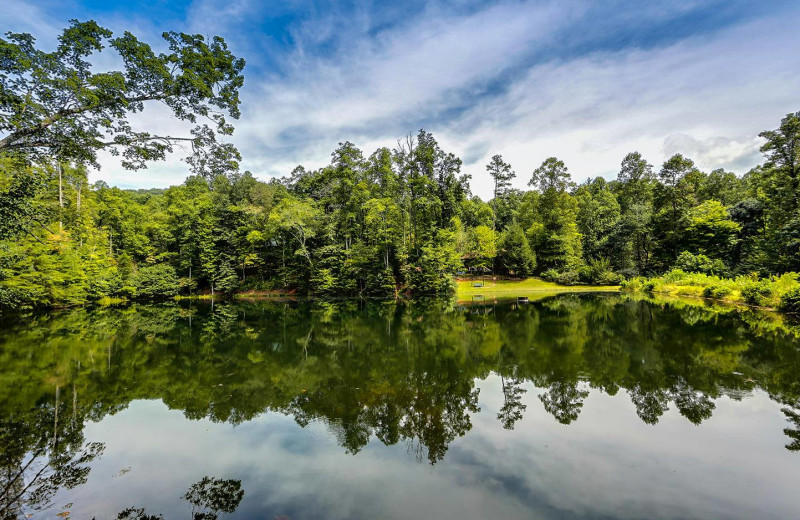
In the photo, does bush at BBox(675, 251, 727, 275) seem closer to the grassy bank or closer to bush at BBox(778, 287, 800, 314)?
the grassy bank

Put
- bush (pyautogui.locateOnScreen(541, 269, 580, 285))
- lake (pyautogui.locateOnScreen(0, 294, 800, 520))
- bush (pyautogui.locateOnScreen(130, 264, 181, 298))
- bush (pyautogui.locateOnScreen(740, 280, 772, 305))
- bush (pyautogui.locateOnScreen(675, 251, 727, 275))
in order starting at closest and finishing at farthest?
lake (pyautogui.locateOnScreen(0, 294, 800, 520)) → bush (pyautogui.locateOnScreen(740, 280, 772, 305)) → bush (pyautogui.locateOnScreen(675, 251, 727, 275)) → bush (pyautogui.locateOnScreen(130, 264, 181, 298)) → bush (pyautogui.locateOnScreen(541, 269, 580, 285))

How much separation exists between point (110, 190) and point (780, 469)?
178ft

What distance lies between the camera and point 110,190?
3981 centimetres

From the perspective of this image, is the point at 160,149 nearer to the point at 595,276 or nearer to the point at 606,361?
the point at 606,361

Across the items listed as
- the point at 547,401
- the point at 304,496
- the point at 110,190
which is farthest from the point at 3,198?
the point at 110,190

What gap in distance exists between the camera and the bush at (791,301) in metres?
16.0

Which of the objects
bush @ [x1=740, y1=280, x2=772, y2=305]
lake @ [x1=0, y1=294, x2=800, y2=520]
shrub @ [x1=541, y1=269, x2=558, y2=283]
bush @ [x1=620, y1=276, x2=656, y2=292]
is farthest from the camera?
shrub @ [x1=541, y1=269, x2=558, y2=283]

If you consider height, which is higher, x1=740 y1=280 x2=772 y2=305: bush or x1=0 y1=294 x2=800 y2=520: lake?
x1=740 y1=280 x2=772 y2=305: bush

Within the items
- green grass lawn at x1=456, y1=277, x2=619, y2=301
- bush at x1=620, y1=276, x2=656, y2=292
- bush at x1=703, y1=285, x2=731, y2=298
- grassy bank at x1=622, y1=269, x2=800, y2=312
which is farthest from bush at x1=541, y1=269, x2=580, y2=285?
bush at x1=703, y1=285, x2=731, y2=298

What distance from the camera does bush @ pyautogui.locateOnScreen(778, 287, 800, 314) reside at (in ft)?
52.6

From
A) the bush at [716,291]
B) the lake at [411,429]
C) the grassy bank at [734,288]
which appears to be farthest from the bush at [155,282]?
the bush at [716,291]

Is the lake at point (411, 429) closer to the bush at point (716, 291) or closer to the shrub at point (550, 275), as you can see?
the bush at point (716, 291)

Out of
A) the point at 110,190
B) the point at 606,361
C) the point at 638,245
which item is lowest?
the point at 606,361

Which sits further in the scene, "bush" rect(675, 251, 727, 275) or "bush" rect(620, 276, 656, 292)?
"bush" rect(620, 276, 656, 292)
